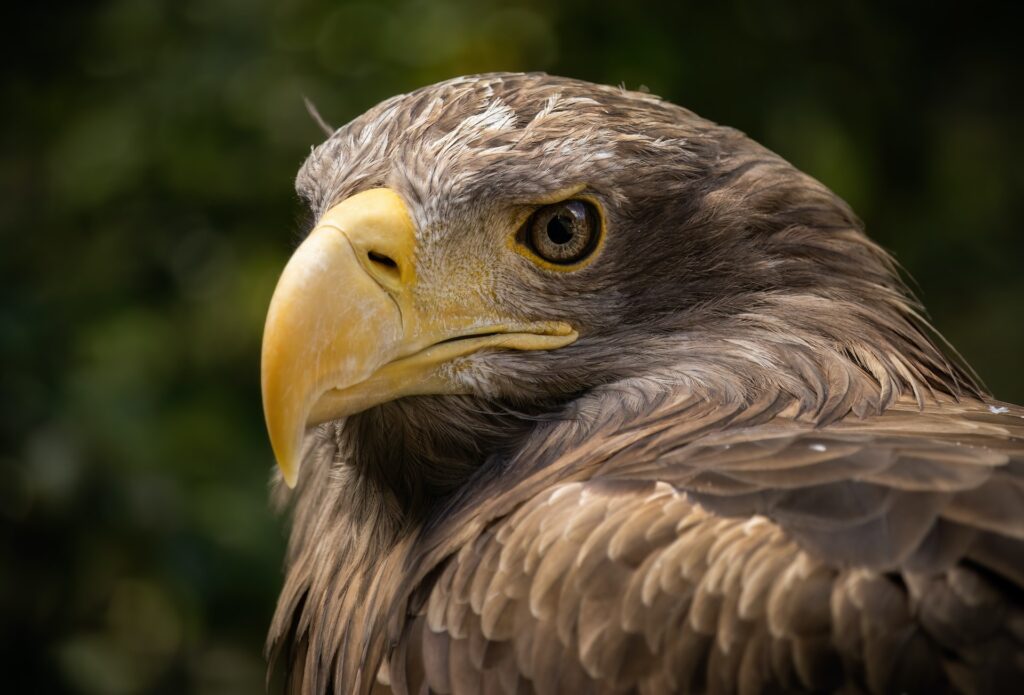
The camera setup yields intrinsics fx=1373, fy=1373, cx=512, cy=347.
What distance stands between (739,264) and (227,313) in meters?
1.99

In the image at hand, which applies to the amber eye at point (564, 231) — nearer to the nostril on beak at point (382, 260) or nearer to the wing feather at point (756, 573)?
the nostril on beak at point (382, 260)

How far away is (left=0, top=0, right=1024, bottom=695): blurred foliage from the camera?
155 inches

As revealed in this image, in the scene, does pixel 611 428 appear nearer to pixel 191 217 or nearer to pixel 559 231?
pixel 559 231

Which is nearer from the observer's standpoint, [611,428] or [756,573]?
[756,573]

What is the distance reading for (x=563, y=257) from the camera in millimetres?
2473

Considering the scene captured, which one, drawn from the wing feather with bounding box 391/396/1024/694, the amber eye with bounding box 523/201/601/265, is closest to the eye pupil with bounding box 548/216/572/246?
the amber eye with bounding box 523/201/601/265

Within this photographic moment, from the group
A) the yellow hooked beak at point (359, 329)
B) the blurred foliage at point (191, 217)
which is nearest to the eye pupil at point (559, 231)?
the yellow hooked beak at point (359, 329)

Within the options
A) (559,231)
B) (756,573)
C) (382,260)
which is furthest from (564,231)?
(756,573)

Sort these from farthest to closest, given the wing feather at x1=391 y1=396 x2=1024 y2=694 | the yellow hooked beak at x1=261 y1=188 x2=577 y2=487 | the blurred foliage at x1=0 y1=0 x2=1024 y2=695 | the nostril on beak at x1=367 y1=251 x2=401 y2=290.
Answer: the blurred foliage at x1=0 y1=0 x2=1024 y2=695
the nostril on beak at x1=367 y1=251 x2=401 y2=290
the yellow hooked beak at x1=261 y1=188 x2=577 y2=487
the wing feather at x1=391 y1=396 x2=1024 y2=694

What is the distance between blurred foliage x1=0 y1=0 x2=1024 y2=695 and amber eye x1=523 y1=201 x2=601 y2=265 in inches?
61.5

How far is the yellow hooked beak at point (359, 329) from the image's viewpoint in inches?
86.4

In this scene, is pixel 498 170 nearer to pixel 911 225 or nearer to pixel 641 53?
pixel 641 53

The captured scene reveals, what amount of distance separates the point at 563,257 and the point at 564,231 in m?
0.05

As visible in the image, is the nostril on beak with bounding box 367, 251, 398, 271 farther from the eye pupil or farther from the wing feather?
the wing feather
